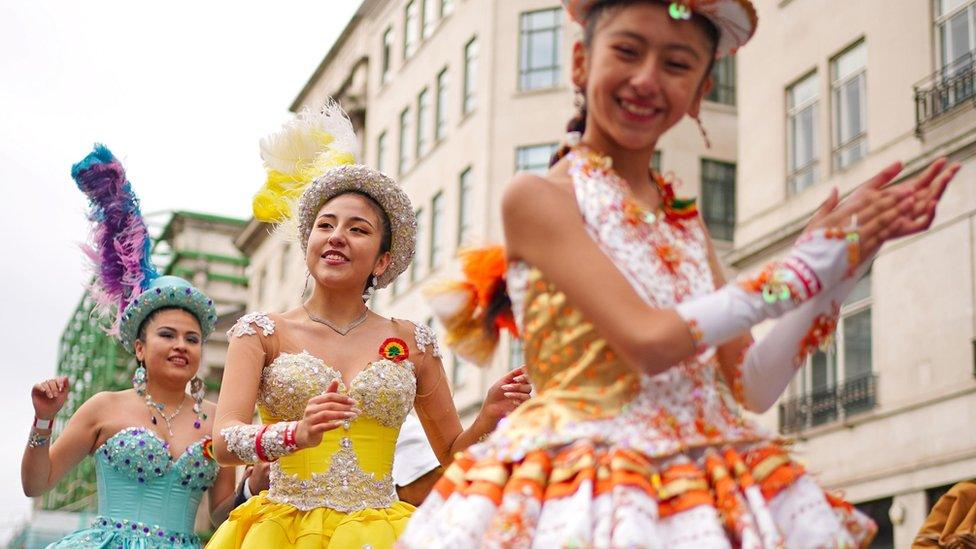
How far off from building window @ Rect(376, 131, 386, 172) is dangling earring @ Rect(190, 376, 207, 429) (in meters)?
30.9

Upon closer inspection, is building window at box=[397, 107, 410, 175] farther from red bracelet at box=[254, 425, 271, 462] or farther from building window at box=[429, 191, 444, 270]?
red bracelet at box=[254, 425, 271, 462]

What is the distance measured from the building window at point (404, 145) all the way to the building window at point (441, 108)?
2101 mm

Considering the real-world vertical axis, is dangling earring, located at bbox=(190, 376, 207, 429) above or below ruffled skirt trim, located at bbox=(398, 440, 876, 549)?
above

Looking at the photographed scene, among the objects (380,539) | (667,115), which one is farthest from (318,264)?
(667,115)

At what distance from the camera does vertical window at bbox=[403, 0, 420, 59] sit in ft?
119

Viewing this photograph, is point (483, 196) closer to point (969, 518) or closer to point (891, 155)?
point (891, 155)

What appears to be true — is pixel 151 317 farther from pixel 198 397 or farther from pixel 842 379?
pixel 842 379

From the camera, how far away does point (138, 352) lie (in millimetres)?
6973

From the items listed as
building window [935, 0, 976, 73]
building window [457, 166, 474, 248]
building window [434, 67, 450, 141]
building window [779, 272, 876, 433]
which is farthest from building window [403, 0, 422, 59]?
building window [935, 0, 976, 73]

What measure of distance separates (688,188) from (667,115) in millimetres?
24776

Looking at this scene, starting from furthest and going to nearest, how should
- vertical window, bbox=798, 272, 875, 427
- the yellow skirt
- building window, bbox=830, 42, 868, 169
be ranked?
building window, bbox=830, 42, 868, 169, vertical window, bbox=798, 272, 875, 427, the yellow skirt

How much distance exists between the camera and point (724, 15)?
346 centimetres

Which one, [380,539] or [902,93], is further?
[902,93]

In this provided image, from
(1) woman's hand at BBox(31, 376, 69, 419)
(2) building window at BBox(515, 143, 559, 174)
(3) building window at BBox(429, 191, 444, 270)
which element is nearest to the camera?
(1) woman's hand at BBox(31, 376, 69, 419)
